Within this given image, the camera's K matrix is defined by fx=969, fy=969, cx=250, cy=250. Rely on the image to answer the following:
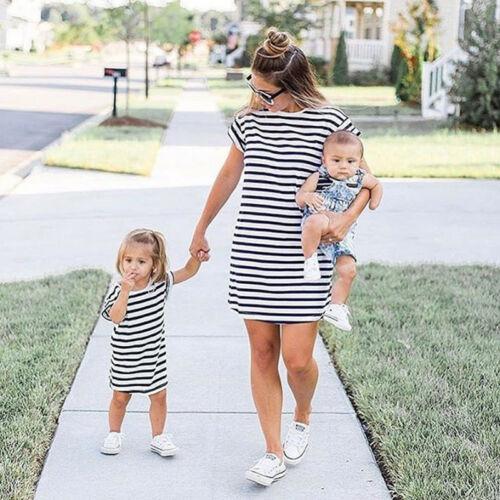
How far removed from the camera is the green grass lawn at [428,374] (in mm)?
3717

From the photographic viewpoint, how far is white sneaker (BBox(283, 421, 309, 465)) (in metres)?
3.90

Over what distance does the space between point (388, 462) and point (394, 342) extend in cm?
162

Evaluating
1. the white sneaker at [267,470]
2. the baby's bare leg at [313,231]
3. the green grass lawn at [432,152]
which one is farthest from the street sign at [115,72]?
the baby's bare leg at [313,231]

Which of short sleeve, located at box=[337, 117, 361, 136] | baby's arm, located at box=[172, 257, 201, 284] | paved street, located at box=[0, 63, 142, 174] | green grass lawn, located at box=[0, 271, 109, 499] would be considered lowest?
paved street, located at box=[0, 63, 142, 174]

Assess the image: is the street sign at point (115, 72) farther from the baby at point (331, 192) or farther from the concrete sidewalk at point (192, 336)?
Result: the baby at point (331, 192)

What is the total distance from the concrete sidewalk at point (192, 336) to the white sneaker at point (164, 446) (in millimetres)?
40

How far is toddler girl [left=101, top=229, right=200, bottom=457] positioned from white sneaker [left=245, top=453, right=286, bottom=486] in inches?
16.5

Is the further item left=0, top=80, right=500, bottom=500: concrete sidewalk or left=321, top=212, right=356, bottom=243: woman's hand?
left=0, top=80, right=500, bottom=500: concrete sidewalk

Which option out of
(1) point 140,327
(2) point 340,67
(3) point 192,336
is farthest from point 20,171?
(2) point 340,67

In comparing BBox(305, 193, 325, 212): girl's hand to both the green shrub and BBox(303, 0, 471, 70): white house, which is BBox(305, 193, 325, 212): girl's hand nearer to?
BBox(303, 0, 471, 70): white house

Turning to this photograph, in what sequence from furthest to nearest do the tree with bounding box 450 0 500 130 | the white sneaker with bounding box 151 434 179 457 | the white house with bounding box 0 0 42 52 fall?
the white house with bounding box 0 0 42 52, the tree with bounding box 450 0 500 130, the white sneaker with bounding box 151 434 179 457

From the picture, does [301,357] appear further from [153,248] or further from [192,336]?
[192,336]

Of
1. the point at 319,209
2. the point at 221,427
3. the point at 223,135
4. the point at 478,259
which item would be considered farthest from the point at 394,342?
the point at 223,135

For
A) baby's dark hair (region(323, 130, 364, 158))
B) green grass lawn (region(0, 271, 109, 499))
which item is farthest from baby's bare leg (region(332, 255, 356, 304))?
green grass lawn (region(0, 271, 109, 499))
